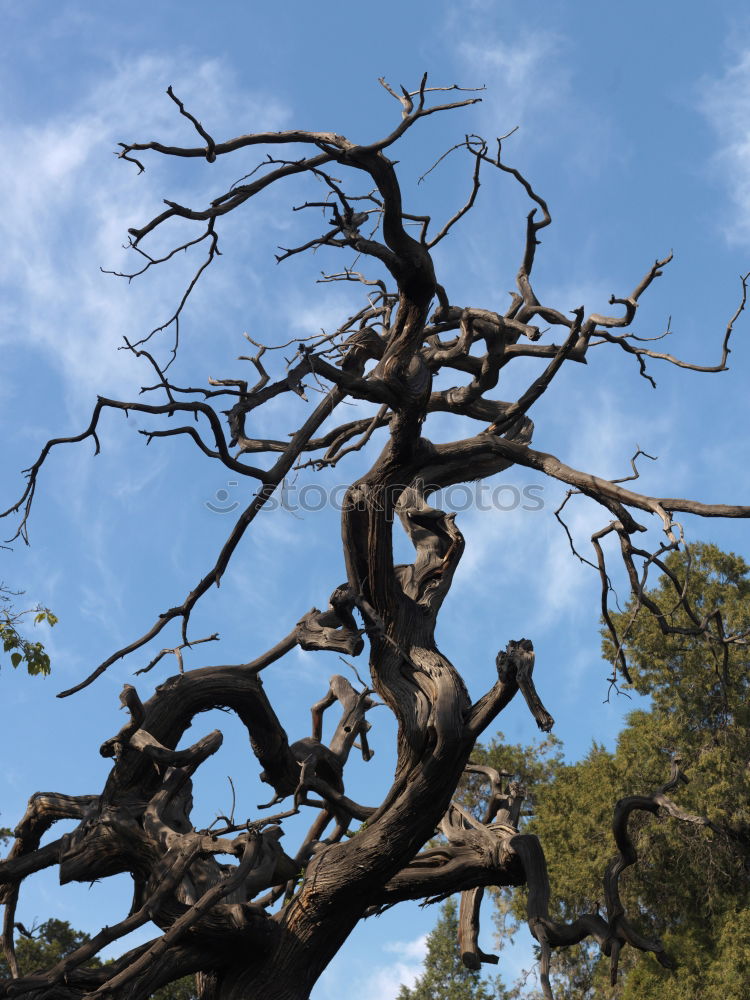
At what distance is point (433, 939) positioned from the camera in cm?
3909

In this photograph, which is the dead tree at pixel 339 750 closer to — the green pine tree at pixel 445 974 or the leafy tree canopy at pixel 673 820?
the leafy tree canopy at pixel 673 820

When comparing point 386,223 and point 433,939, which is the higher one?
point 433,939

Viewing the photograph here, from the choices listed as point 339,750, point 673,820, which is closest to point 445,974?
point 673,820

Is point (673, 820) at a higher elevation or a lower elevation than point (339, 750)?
higher

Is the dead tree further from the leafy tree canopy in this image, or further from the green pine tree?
the green pine tree

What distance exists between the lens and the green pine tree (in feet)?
115

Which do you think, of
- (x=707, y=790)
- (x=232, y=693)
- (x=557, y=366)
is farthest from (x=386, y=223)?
(x=707, y=790)

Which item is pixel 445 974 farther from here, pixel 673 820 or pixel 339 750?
pixel 339 750

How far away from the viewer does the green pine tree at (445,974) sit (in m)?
35.0

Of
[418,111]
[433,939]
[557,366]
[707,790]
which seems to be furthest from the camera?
[433,939]

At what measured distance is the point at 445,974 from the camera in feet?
122

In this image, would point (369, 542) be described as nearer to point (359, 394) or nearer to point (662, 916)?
point (359, 394)

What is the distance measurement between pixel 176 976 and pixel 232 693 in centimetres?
199

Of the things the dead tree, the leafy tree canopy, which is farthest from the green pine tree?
the dead tree
